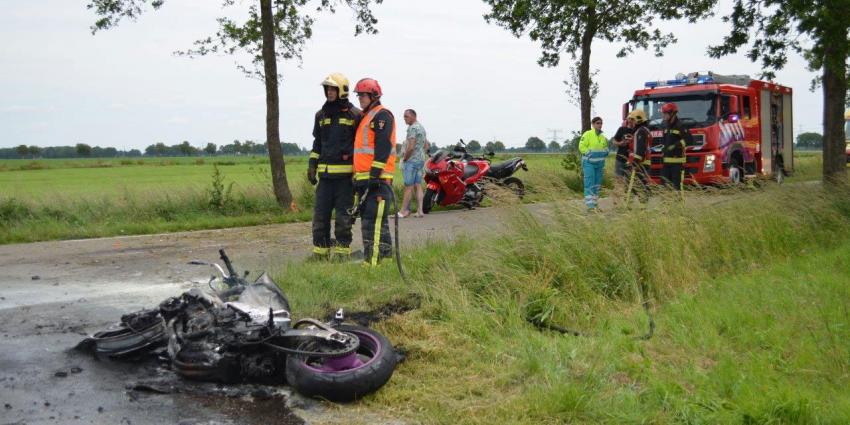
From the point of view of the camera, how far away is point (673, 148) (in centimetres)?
1212

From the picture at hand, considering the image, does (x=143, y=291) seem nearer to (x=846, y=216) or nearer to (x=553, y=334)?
(x=553, y=334)

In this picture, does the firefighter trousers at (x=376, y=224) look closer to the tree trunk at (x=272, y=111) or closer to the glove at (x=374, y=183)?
the glove at (x=374, y=183)

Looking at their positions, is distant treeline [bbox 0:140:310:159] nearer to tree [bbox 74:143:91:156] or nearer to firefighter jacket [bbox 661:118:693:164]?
tree [bbox 74:143:91:156]

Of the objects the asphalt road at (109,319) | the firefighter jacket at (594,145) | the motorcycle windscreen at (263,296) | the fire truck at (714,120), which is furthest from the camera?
the fire truck at (714,120)

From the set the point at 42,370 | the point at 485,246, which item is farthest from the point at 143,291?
the point at 485,246

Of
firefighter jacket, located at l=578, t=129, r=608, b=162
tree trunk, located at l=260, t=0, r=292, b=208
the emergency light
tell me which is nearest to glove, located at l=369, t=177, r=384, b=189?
firefighter jacket, located at l=578, t=129, r=608, b=162

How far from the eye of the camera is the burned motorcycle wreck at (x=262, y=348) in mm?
4586

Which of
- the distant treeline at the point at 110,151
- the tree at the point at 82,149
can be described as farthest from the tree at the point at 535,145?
the tree at the point at 82,149

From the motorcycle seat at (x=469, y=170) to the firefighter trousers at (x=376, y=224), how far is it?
6.99 m

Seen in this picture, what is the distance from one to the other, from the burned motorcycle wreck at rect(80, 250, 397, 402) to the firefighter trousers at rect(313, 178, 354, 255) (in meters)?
3.26

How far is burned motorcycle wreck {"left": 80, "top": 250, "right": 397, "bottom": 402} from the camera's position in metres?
4.59

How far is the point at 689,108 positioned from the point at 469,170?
5.44m

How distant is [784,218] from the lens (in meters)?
9.58

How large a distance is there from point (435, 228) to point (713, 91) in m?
8.08
